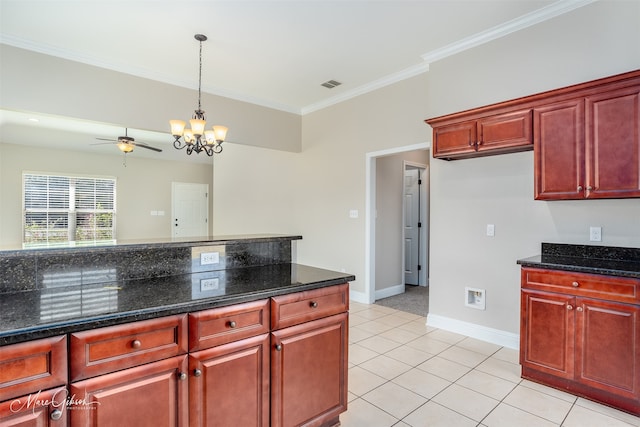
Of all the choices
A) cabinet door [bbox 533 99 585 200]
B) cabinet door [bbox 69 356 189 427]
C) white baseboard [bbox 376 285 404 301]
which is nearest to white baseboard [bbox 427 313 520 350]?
white baseboard [bbox 376 285 404 301]

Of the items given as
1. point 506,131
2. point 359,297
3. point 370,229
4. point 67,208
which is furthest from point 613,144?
point 67,208

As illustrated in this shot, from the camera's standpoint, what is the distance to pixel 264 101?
5.27 metres

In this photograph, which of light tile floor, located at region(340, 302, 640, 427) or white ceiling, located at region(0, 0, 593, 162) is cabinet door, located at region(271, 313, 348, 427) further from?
white ceiling, located at region(0, 0, 593, 162)

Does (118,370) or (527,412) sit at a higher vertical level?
(118,370)

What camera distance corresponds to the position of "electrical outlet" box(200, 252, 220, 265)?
201 centimetres

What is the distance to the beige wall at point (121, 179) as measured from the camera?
6844 mm

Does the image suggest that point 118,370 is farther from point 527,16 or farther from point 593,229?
point 527,16

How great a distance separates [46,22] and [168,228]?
6448mm

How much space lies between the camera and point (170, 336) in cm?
135

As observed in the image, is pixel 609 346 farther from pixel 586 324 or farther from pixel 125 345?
pixel 125 345

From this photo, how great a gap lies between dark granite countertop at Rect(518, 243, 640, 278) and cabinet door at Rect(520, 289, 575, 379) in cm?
22

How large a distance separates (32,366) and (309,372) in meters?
1.15

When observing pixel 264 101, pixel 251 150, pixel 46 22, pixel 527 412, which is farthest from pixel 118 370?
pixel 251 150

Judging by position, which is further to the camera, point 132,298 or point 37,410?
point 132,298
